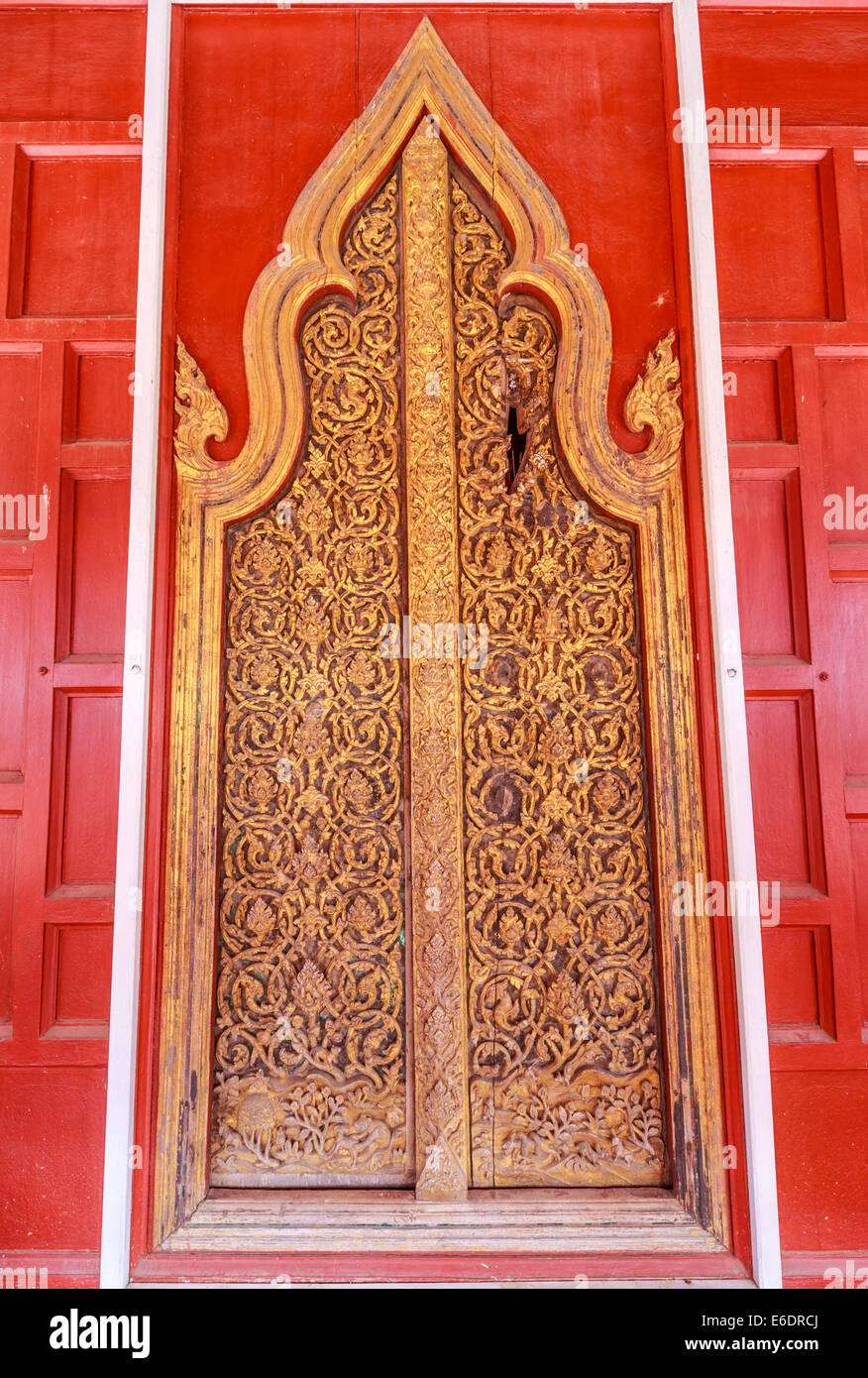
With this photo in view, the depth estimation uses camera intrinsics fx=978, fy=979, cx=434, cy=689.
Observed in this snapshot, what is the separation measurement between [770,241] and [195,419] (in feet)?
4.86

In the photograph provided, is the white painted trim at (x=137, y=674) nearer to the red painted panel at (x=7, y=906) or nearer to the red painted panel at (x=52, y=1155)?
the red painted panel at (x=52, y=1155)

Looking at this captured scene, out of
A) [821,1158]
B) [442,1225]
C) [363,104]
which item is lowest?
[442,1225]

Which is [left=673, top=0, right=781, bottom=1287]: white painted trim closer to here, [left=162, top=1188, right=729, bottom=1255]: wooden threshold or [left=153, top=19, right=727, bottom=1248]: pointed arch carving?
[left=153, top=19, right=727, bottom=1248]: pointed arch carving

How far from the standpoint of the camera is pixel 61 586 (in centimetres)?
228

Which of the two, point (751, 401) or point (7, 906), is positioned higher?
point (751, 401)

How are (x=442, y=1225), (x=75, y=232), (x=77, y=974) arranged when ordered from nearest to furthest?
1. (x=442, y=1225)
2. (x=77, y=974)
3. (x=75, y=232)

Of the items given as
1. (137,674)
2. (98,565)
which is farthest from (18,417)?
(137,674)

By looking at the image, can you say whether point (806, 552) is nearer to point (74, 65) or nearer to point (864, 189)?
point (864, 189)

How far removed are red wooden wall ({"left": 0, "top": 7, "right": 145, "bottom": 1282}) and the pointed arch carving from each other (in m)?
0.17

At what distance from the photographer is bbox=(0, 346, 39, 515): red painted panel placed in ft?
7.67

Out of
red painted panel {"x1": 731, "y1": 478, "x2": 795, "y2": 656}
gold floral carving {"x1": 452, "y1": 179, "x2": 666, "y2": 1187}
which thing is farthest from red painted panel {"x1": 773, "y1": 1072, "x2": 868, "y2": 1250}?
red painted panel {"x1": 731, "y1": 478, "x2": 795, "y2": 656}

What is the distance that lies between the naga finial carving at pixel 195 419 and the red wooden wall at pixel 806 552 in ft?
4.06

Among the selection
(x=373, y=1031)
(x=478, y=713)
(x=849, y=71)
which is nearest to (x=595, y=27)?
(x=849, y=71)

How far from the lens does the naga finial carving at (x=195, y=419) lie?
232cm
